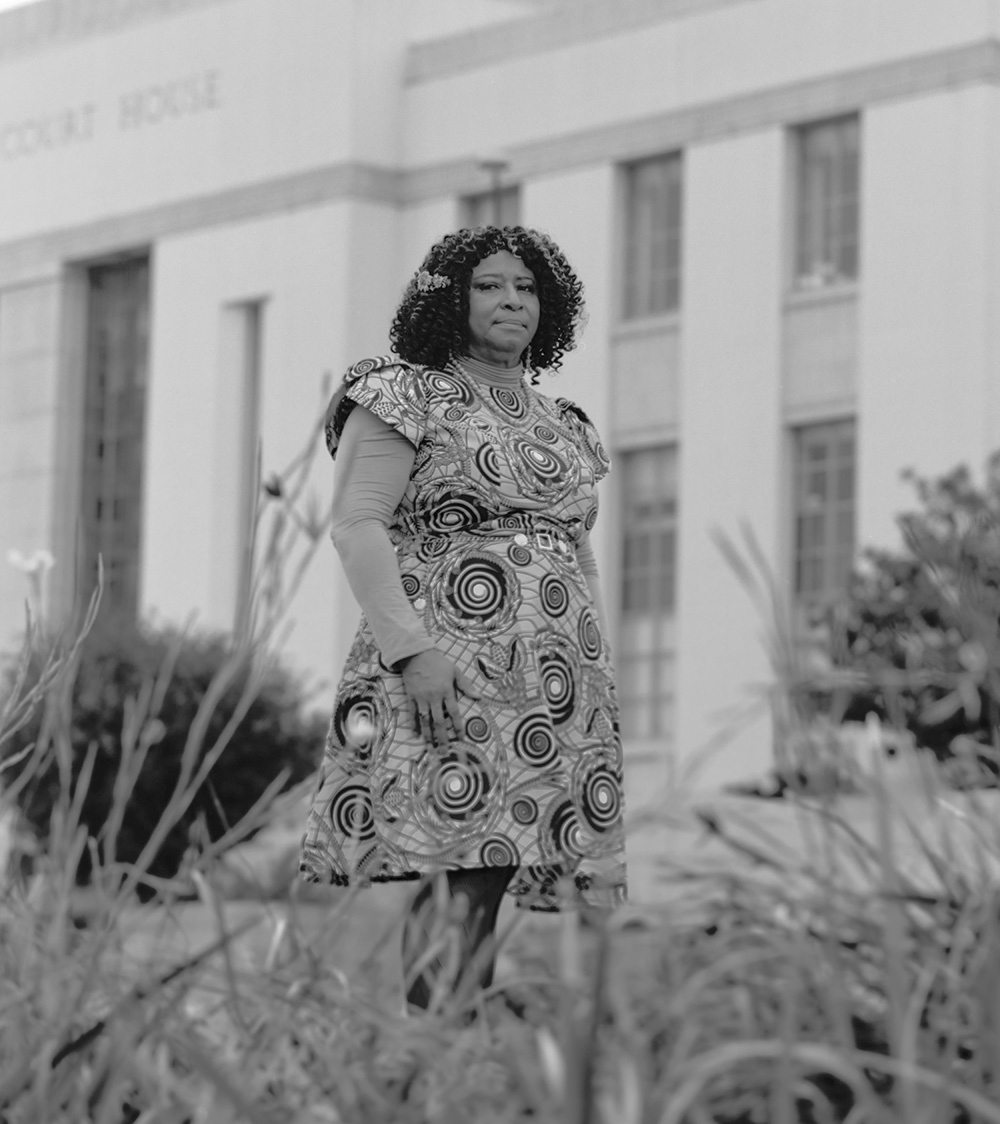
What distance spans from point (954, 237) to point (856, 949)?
24.7m

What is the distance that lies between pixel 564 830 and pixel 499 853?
0.14 m

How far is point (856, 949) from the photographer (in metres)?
2.83

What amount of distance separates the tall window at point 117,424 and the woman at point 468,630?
29646 millimetres

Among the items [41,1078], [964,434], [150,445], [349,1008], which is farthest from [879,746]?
[150,445]

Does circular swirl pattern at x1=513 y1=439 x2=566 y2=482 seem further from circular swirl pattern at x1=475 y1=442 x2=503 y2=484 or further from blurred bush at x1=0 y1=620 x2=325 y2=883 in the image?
blurred bush at x1=0 y1=620 x2=325 y2=883

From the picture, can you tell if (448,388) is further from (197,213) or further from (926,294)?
(197,213)

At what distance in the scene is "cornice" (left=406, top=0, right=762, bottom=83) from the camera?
30234mm

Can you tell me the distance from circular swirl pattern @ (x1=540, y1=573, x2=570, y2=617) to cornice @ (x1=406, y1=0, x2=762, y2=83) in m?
24.9

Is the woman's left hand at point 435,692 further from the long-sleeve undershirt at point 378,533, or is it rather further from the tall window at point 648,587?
the tall window at point 648,587

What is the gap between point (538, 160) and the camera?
31.1 meters

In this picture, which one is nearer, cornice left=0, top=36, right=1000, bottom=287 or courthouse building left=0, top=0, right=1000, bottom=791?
courthouse building left=0, top=0, right=1000, bottom=791

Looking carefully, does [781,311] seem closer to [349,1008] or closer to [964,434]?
[964,434]

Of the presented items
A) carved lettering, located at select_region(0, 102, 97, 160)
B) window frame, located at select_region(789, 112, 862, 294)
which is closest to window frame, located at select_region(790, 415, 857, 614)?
window frame, located at select_region(789, 112, 862, 294)

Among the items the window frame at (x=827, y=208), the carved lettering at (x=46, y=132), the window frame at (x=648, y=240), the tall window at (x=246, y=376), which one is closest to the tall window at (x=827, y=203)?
the window frame at (x=827, y=208)
